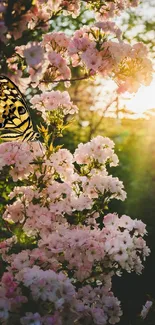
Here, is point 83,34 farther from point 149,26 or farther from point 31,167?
point 149,26

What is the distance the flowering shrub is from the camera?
152 inches

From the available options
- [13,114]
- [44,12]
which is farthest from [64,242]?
[44,12]

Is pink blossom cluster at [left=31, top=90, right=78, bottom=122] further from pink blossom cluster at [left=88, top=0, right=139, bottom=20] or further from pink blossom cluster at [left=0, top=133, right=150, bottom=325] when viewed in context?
pink blossom cluster at [left=88, top=0, right=139, bottom=20]

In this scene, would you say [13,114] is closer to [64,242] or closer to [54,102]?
[54,102]

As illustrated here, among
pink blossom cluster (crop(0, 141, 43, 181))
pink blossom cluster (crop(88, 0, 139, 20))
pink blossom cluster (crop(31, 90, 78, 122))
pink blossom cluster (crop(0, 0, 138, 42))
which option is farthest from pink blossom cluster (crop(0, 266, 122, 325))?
pink blossom cluster (crop(88, 0, 139, 20))

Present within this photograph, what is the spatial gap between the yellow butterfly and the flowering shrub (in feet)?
0.35

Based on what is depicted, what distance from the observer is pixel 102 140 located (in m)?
4.71

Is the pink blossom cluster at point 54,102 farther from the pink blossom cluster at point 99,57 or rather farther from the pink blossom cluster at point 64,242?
the pink blossom cluster at point 99,57

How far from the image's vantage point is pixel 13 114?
4.47 m

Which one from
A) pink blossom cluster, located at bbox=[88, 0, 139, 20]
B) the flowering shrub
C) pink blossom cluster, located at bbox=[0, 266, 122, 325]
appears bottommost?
pink blossom cluster, located at bbox=[0, 266, 122, 325]

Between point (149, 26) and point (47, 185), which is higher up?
point (149, 26)

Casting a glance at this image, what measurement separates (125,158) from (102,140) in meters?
3.23

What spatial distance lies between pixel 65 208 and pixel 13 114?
0.81m

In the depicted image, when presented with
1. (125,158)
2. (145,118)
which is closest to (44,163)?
(125,158)
